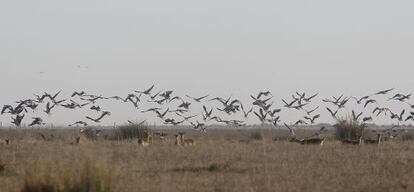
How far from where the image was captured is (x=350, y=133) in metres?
48.5

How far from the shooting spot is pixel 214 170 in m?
23.7

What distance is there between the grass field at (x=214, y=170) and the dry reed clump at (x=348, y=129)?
16529 mm

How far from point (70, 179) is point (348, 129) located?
112 feet

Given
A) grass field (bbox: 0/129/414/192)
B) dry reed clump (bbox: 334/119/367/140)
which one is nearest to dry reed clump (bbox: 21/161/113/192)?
grass field (bbox: 0/129/414/192)

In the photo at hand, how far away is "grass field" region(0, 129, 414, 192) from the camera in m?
16.9

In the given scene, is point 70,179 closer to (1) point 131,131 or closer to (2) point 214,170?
(2) point 214,170

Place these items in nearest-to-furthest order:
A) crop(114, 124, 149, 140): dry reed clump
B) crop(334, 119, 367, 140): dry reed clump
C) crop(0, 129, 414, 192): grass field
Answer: crop(0, 129, 414, 192): grass field
crop(334, 119, 367, 140): dry reed clump
crop(114, 124, 149, 140): dry reed clump

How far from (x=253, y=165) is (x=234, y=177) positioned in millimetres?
3797

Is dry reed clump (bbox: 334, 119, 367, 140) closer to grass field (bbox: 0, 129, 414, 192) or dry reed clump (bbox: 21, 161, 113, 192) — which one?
grass field (bbox: 0, 129, 414, 192)

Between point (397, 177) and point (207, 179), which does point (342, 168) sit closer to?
point (397, 177)

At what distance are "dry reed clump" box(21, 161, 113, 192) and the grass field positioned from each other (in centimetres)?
2

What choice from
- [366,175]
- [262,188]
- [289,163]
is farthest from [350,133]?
[262,188]

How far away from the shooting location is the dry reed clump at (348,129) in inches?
1905

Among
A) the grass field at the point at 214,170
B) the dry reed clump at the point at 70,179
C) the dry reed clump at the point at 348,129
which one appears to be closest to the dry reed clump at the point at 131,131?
the dry reed clump at the point at 348,129
